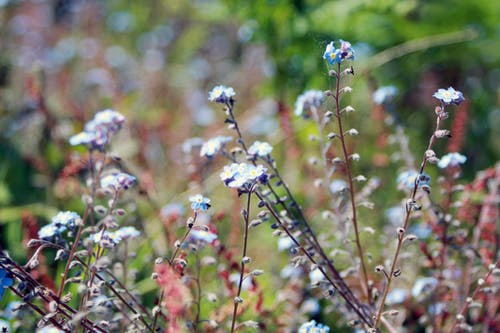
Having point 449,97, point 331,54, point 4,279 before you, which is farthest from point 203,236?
point 449,97

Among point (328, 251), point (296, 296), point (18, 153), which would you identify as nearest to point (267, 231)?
point (328, 251)

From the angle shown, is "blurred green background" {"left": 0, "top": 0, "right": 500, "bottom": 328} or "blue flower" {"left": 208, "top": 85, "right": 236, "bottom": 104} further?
"blurred green background" {"left": 0, "top": 0, "right": 500, "bottom": 328}

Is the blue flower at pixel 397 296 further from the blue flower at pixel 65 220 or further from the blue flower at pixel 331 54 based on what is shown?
the blue flower at pixel 65 220

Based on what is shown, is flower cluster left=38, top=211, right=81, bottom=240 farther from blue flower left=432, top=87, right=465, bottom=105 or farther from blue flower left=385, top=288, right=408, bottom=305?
blue flower left=385, top=288, right=408, bottom=305

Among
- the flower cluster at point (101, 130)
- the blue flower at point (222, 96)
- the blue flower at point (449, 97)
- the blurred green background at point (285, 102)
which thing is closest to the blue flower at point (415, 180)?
the blue flower at point (449, 97)

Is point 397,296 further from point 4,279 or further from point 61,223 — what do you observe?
point 4,279

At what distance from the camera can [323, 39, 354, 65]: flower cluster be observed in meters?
1.80

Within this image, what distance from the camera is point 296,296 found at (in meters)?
2.84

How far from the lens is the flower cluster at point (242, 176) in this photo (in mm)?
1791

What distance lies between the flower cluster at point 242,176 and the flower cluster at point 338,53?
14.8 inches

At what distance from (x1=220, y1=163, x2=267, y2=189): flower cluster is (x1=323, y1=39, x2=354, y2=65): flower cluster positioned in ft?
1.23

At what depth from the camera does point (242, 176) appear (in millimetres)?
1817

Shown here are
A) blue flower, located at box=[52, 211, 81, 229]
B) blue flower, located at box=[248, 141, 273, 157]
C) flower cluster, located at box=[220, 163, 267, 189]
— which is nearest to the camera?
flower cluster, located at box=[220, 163, 267, 189]

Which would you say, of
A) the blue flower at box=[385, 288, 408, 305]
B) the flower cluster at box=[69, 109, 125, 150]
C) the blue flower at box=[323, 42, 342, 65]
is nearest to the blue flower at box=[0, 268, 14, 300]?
the flower cluster at box=[69, 109, 125, 150]
